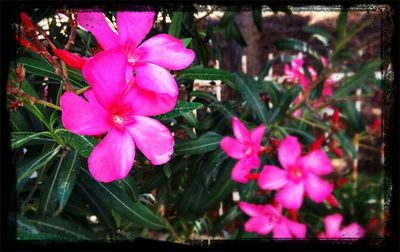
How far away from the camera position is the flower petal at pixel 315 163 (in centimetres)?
105

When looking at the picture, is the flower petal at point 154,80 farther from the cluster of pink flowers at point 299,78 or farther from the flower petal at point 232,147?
the cluster of pink flowers at point 299,78

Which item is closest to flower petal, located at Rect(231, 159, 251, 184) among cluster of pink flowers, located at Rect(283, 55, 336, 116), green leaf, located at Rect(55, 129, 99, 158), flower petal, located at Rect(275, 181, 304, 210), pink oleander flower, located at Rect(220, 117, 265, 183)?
pink oleander flower, located at Rect(220, 117, 265, 183)

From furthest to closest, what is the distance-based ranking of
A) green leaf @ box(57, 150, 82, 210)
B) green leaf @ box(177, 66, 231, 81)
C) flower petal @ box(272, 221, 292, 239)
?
flower petal @ box(272, 221, 292, 239) → green leaf @ box(177, 66, 231, 81) → green leaf @ box(57, 150, 82, 210)

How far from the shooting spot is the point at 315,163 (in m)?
1.08

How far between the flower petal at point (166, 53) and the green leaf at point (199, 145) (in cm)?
44

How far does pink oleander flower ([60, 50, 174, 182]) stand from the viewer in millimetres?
476

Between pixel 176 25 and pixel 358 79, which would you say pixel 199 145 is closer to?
pixel 176 25

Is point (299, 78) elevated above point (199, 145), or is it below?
above

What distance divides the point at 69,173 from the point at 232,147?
1.32 feet

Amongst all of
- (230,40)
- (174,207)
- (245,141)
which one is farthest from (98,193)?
(230,40)

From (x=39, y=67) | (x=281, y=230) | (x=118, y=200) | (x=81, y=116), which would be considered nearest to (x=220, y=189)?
(x=281, y=230)

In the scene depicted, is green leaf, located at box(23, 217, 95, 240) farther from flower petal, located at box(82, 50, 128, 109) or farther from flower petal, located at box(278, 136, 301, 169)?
flower petal, located at box(278, 136, 301, 169)

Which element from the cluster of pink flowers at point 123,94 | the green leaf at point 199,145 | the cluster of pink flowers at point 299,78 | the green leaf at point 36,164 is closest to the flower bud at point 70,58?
the cluster of pink flowers at point 123,94

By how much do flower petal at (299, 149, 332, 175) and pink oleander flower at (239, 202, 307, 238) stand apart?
Result: 0.14 meters
